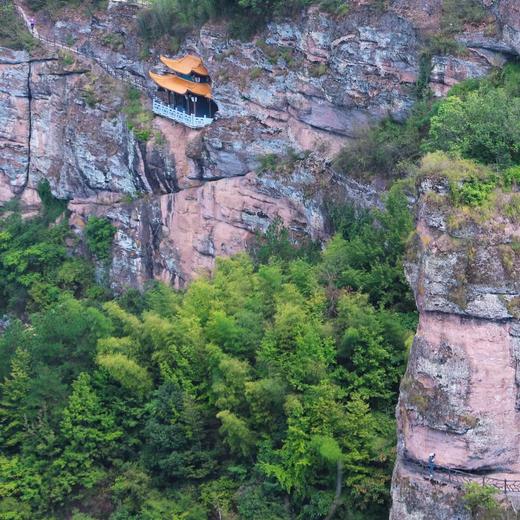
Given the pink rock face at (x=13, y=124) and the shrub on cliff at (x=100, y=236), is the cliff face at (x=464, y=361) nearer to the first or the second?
the shrub on cliff at (x=100, y=236)

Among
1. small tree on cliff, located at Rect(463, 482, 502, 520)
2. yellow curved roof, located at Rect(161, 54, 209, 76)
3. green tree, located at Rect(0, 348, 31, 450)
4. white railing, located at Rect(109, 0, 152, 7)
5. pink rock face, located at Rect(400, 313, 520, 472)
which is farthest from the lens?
white railing, located at Rect(109, 0, 152, 7)

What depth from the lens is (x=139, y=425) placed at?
19.5 m

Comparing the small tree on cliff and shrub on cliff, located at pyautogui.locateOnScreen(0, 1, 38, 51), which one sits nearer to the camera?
the small tree on cliff

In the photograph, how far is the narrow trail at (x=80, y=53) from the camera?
28455 millimetres

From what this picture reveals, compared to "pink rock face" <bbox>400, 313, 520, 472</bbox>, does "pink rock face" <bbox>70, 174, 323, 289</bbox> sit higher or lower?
higher

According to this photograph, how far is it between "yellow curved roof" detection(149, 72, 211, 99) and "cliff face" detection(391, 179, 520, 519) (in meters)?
14.2

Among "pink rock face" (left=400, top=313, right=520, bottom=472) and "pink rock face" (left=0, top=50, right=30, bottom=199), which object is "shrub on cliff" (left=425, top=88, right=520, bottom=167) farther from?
"pink rock face" (left=0, top=50, right=30, bottom=199)

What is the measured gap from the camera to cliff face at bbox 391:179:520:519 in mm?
12992

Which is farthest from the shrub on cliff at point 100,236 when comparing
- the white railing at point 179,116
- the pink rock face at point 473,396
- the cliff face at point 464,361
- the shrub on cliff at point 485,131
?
the pink rock face at point 473,396

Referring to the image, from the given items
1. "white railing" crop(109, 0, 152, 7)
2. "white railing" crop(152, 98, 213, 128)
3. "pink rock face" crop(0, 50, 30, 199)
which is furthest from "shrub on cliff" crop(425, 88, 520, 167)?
"pink rock face" crop(0, 50, 30, 199)

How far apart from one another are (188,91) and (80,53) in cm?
519

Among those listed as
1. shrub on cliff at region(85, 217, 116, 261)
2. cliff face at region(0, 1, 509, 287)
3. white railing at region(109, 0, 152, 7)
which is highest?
white railing at region(109, 0, 152, 7)

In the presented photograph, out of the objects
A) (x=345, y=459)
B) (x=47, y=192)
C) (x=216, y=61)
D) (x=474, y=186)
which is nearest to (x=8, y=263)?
(x=47, y=192)

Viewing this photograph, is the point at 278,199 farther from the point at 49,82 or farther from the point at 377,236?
the point at 49,82
